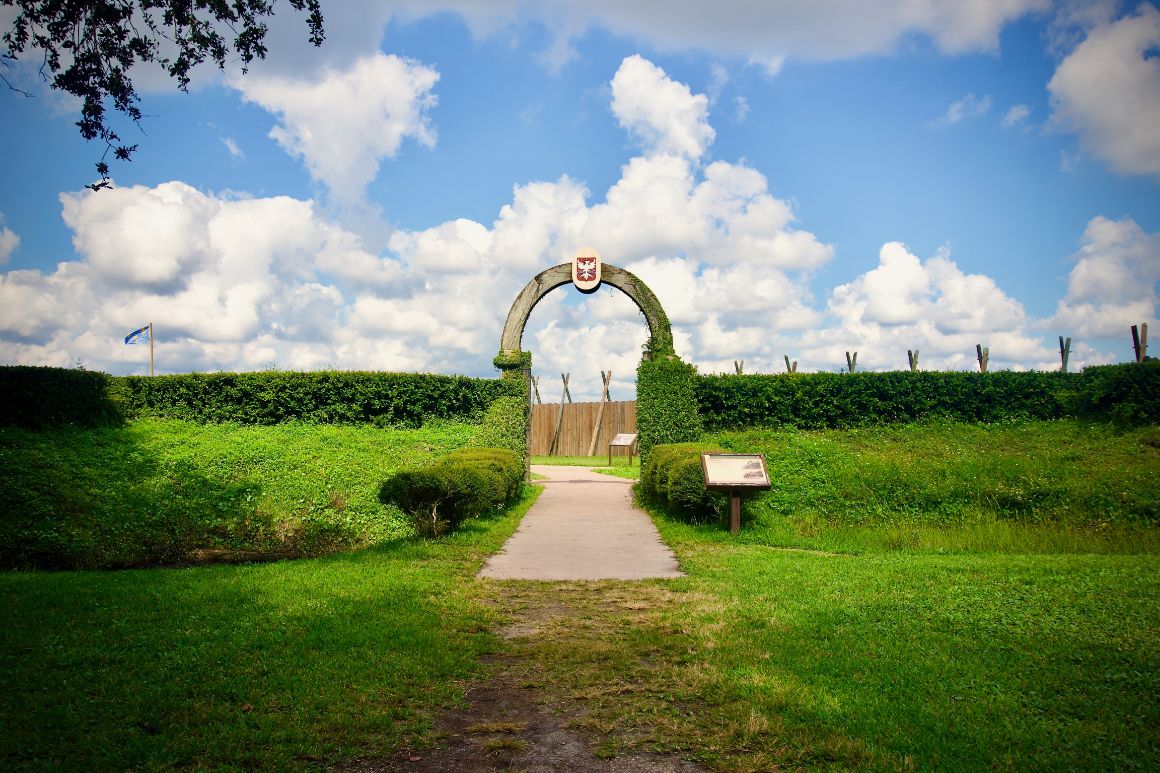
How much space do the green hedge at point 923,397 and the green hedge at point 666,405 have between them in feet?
7.77

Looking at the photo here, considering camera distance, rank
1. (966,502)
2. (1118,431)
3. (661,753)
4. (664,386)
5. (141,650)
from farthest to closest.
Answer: (1118,431), (664,386), (966,502), (141,650), (661,753)

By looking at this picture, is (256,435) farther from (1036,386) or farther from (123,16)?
(1036,386)

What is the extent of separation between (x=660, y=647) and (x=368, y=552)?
4.85m

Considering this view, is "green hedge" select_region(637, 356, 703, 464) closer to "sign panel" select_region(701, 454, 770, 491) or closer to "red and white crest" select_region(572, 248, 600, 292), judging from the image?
"red and white crest" select_region(572, 248, 600, 292)

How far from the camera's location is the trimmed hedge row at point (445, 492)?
8.87 meters

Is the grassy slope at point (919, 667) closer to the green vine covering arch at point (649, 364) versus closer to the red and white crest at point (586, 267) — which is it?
the green vine covering arch at point (649, 364)

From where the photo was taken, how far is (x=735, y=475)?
9961 mm

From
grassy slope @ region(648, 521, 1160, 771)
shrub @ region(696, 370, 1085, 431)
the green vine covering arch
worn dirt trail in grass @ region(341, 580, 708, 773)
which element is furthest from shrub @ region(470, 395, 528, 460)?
worn dirt trail in grass @ region(341, 580, 708, 773)

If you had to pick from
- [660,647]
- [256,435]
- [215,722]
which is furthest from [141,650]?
[256,435]

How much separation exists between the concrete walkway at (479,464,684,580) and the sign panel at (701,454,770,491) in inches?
46.9

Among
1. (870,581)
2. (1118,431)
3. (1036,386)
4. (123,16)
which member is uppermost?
(123,16)

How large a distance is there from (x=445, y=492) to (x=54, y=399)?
13474 mm

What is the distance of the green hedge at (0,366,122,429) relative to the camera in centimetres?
1617

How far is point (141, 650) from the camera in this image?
5.03 metres
